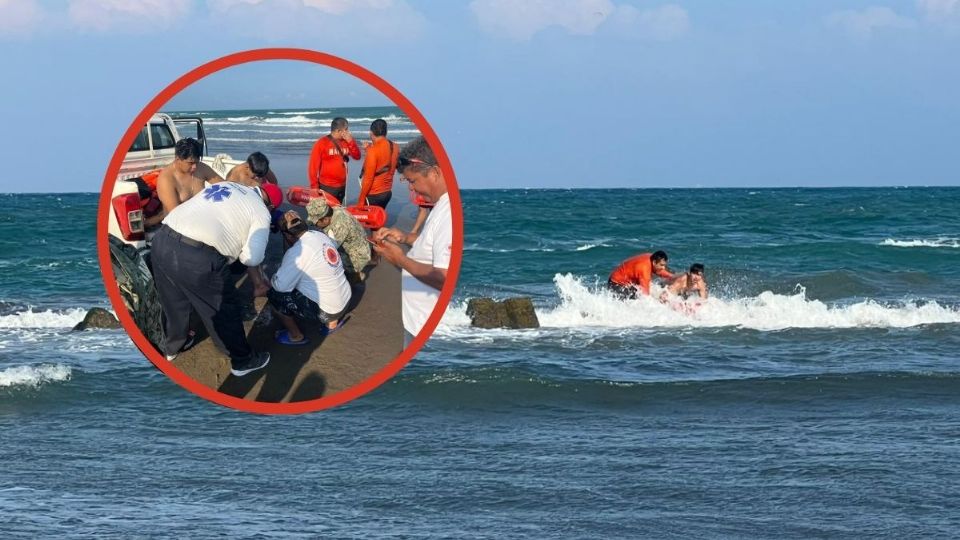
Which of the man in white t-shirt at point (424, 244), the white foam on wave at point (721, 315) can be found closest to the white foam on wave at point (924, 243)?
the white foam on wave at point (721, 315)

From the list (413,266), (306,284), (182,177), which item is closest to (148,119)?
(182,177)

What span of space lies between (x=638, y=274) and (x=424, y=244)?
19.9m

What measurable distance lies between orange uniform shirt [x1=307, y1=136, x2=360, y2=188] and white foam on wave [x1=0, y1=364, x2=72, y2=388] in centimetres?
1376

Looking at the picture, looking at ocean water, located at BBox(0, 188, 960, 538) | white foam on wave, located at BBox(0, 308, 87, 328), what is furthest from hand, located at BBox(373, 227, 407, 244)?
white foam on wave, located at BBox(0, 308, 87, 328)

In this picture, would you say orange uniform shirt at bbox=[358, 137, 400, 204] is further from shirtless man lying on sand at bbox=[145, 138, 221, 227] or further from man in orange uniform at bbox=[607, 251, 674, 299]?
man in orange uniform at bbox=[607, 251, 674, 299]

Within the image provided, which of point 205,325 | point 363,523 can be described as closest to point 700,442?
point 363,523

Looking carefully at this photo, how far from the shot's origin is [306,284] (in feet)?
5.74

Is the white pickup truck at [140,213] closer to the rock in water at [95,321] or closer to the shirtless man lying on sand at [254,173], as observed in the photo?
the shirtless man lying on sand at [254,173]

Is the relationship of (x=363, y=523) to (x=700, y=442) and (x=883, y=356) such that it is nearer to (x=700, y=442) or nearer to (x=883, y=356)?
(x=700, y=442)

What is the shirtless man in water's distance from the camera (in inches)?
69.5

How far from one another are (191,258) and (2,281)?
93.9ft

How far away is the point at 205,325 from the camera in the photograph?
180 cm

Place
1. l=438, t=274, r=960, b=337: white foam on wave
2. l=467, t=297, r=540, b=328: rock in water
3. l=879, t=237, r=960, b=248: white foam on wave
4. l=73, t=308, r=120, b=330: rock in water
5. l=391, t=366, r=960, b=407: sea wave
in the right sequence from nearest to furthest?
l=391, t=366, r=960, b=407: sea wave < l=73, t=308, r=120, b=330: rock in water < l=467, t=297, r=540, b=328: rock in water < l=438, t=274, r=960, b=337: white foam on wave < l=879, t=237, r=960, b=248: white foam on wave

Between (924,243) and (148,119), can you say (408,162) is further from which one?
(924,243)
